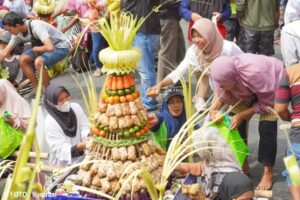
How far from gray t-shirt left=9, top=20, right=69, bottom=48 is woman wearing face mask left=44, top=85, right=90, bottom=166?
2010mm

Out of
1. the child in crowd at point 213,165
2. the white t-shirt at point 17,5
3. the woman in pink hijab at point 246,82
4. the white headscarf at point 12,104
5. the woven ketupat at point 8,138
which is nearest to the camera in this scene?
the child in crowd at point 213,165

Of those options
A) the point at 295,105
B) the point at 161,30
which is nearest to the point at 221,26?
the point at 161,30

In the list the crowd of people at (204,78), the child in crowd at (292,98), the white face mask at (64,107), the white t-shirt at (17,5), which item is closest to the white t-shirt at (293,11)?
the crowd of people at (204,78)

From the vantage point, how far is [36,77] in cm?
694

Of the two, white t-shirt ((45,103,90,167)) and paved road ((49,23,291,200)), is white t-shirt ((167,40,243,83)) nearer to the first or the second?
white t-shirt ((45,103,90,167))

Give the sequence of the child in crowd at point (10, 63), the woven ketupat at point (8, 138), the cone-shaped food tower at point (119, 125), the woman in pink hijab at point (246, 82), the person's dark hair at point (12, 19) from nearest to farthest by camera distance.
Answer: the cone-shaped food tower at point (119, 125)
the woman in pink hijab at point (246, 82)
the woven ketupat at point (8, 138)
the person's dark hair at point (12, 19)
the child in crowd at point (10, 63)

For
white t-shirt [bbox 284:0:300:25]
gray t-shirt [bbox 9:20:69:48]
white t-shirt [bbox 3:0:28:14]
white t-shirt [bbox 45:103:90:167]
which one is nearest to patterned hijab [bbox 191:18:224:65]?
white t-shirt [bbox 45:103:90:167]

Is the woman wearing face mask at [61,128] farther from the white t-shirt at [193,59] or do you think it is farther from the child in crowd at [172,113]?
the white t-shirt at [193,59]

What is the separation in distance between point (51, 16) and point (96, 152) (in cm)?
497

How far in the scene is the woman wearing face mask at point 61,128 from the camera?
4.55m

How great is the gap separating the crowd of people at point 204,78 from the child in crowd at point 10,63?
0.01 m

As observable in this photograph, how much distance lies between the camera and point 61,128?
464 cm

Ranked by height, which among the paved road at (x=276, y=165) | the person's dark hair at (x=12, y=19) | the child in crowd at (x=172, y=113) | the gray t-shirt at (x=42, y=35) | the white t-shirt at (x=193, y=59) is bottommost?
the paved road at (x=276, y=165)

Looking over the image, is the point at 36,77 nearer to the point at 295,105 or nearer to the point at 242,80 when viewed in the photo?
the point at 242,80
